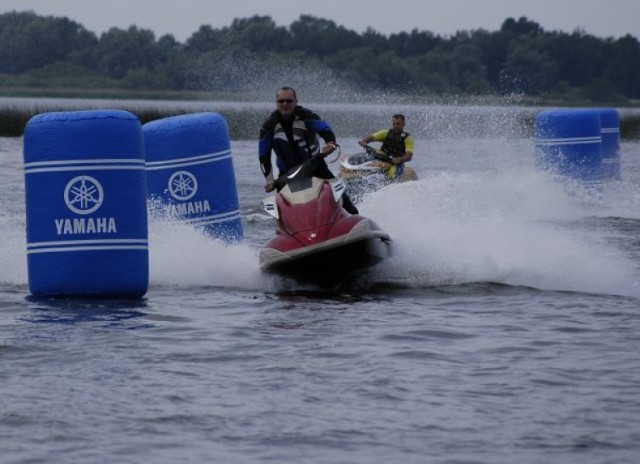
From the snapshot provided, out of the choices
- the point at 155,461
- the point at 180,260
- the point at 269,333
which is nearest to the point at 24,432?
the point at 155,461

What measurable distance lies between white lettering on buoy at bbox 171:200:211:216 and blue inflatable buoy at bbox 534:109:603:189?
10389 mm

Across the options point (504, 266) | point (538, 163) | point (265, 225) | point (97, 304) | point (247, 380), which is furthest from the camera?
point (538, 163)

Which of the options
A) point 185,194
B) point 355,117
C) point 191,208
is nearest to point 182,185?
point 185,194

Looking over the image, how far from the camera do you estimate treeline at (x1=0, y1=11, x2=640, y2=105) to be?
94125 millimetres

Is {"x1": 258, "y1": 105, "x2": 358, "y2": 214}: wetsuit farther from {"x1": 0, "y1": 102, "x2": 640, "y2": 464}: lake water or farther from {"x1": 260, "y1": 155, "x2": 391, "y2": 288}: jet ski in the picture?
{"x1": 0, "y1": 102, "x2": 640, "y2": 464}: lake water

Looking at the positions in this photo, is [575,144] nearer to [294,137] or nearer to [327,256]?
[294,137]

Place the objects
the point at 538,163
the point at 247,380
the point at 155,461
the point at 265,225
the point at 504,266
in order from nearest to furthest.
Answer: the point at 155,461 < the point at 247,380 < the point at 504,266 < the point at 265,225 < the point at 538,163

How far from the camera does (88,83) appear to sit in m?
104

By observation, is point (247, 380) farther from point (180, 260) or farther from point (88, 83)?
point (88, 83)

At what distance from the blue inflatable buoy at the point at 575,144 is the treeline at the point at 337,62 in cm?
6524

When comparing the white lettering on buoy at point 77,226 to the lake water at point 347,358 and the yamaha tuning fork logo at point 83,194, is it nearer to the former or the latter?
the yamaha tuning fork logo at point 83,194

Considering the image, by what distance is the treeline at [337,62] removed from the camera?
94125 mm

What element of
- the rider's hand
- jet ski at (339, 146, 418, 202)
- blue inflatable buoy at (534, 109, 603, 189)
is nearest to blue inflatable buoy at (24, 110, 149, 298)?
the rider's hand

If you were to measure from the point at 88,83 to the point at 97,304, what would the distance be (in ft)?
311
